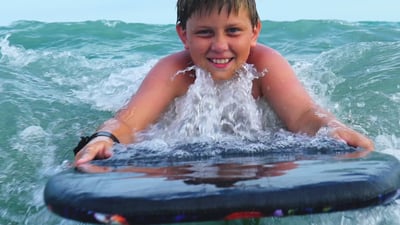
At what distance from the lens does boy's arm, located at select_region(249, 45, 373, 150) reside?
2.54 meters

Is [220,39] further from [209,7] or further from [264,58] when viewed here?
[264,58]

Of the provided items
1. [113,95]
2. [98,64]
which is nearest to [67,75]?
[98,64]

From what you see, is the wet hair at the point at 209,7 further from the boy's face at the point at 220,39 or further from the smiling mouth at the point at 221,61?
the smiling mouth at the point at 221,61

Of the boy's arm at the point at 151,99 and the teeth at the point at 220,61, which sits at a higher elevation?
the teeth at the point at 220,61

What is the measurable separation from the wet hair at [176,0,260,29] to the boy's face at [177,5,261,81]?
0.02 metres

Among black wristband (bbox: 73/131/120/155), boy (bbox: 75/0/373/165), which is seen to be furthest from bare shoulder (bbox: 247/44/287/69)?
black wristband (bbox: 73/131/120/155)

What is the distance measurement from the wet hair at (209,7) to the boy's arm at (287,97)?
0.22 m

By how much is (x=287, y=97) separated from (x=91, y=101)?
2.14 meters

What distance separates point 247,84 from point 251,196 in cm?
155

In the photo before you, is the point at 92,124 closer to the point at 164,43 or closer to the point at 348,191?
the point at 348,191

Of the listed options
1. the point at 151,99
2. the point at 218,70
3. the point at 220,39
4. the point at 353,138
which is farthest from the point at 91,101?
the point at 353,138

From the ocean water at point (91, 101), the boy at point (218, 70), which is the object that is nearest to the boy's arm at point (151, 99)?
the boy at point (218, 70)

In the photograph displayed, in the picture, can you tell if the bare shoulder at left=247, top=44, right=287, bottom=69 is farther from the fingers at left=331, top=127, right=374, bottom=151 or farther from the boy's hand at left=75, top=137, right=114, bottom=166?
the boy's hand at left=75, top=137, right=114, bottom=166

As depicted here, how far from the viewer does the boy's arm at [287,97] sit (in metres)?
2.54
